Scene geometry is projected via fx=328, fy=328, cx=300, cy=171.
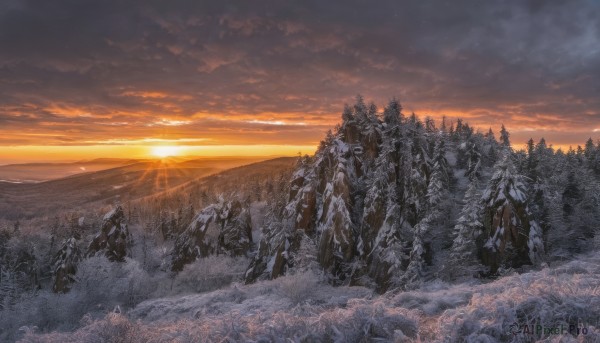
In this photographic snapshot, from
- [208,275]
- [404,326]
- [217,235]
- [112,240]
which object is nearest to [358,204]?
[208,275]

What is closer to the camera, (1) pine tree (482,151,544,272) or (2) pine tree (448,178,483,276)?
(2) pine tree (448,178,483,276)

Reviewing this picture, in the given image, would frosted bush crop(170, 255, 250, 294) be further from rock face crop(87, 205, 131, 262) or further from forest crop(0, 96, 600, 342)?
rock face crop(87, 205, 131, 262)

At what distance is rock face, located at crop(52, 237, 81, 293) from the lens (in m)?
71.9

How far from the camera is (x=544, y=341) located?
779cm

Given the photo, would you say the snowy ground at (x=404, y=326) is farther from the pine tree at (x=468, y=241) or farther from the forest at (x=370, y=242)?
the pine tree at (x=468, y=241)

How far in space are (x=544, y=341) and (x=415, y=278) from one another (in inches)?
1462

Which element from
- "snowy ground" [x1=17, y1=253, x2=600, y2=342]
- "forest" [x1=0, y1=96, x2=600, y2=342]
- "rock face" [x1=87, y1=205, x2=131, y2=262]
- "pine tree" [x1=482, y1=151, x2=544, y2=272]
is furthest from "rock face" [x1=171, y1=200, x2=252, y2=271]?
"snowy ground" [x1=17, y1=253, x2=600, y2=342]

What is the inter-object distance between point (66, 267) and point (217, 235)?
33.4 m

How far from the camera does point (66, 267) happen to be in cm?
7312

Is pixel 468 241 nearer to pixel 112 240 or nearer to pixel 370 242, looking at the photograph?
pixel 370 242

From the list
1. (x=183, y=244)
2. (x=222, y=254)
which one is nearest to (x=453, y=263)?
(x=222, y=254)

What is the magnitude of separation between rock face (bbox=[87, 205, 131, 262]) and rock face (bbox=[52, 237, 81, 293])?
238 inches

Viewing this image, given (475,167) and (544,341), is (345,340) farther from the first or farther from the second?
(475,167)

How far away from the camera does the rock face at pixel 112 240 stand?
3243 inches
